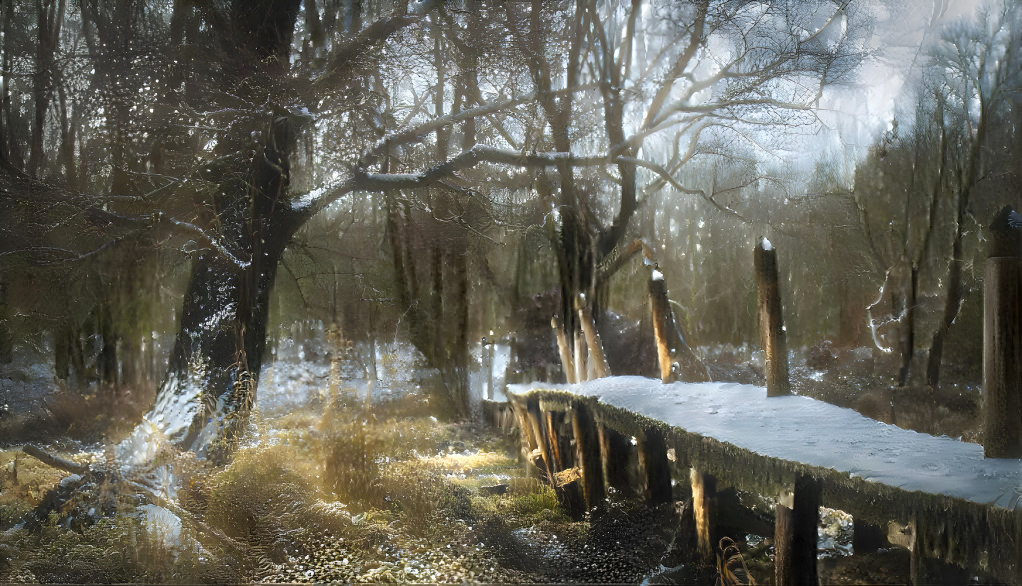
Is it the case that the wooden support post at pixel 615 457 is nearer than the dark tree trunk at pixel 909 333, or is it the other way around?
the dark tree trunk at pixel 909 333

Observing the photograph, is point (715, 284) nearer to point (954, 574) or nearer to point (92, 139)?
point (954, 574)

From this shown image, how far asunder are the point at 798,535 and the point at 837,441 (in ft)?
1.44

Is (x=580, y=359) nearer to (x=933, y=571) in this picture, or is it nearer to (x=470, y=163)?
(x=470, y=163)

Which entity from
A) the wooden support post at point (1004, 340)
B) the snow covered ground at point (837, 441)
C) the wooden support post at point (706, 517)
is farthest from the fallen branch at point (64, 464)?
the wooden support post at point (1004, 340)

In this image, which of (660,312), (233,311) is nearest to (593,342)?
(660,312)

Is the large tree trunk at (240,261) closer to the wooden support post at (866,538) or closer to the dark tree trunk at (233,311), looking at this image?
the dark tree trunk at (233,311)

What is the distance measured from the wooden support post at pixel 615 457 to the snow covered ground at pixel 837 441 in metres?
1.15

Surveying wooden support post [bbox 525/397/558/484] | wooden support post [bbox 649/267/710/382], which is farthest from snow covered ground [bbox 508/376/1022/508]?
wooden support post [bbox 525/397/558/484]

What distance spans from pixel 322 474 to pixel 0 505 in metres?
2.34

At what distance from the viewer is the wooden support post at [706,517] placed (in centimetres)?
345

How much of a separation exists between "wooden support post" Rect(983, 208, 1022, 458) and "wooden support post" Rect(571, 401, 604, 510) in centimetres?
279

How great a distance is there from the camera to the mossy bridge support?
2.00 meters

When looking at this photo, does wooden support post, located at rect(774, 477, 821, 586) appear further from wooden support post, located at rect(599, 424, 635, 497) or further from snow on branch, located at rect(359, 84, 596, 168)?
snow on branch, located at rect(359, 84, 596, 168)

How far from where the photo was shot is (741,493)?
3.83 metres
